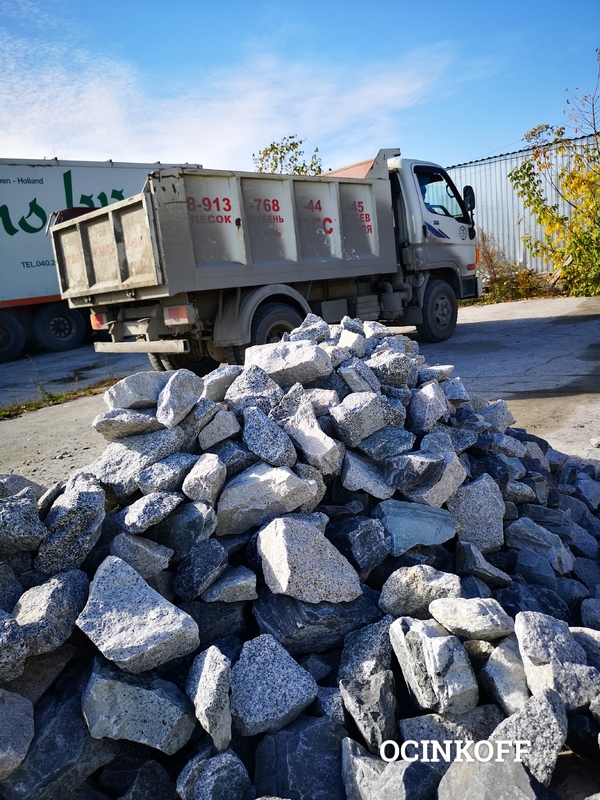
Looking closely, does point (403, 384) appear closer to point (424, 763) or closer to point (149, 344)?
point (424, 763)

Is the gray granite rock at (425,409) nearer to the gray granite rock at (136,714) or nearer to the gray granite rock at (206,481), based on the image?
the gray granite rock at (206,481)

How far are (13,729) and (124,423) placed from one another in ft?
4.70

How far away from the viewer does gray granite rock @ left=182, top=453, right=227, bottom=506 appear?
271 centimetres

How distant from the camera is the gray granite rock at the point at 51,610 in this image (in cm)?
211

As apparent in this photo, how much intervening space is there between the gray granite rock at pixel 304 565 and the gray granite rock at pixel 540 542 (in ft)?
3.50

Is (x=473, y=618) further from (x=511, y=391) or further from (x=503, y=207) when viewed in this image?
(x=503, y=207)

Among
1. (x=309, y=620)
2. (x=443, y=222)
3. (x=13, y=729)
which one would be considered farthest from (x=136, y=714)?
(x=443, y=222)

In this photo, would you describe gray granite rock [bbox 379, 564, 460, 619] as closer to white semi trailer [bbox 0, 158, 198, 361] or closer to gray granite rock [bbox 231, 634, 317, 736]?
gray granite rock [bbox 231, 634, 317, 736]

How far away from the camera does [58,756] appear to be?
6.46 feet

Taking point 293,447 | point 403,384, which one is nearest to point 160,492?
point 293,447

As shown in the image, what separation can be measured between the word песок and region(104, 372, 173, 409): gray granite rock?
2050 mm

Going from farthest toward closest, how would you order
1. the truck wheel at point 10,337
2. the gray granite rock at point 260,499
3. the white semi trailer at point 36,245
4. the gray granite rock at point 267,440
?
the truck wheel at point 10,337 → the white semi trailer at point 36,245 → the gray granite rock at point 267,440 → the gray granite rock at point 260,499

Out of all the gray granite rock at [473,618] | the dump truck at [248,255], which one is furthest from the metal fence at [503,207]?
the gray granite rock at [473,618]

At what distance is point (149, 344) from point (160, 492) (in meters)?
4.57
